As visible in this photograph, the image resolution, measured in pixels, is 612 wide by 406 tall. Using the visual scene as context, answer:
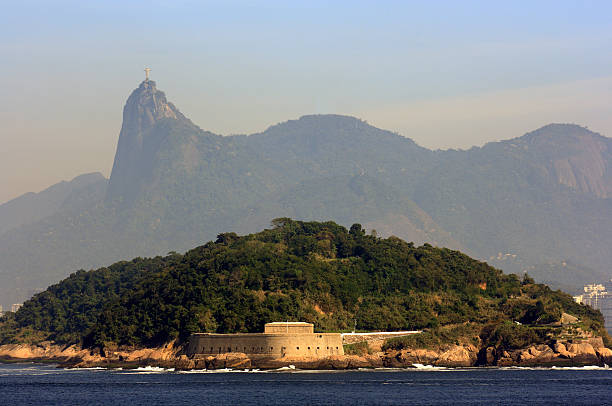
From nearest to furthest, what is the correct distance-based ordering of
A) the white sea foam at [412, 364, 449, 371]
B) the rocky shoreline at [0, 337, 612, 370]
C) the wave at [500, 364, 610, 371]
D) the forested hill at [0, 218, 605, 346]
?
the rocky shoreline at [0, 337, 612, 370]
the wave at [500, 364, 610, 371]
the white sea foam at [412, 364, 449, 371]
the forested hill at [0, 218, 605, 346]

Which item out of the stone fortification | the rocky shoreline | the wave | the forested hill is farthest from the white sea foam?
the stone fortification

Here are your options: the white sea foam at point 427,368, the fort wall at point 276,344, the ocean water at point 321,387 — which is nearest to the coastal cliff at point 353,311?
the fort wall at point 276,344

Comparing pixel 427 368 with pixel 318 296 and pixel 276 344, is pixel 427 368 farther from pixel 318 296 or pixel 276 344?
pixel 318 296

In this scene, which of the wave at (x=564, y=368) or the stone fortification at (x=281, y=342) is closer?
the stone fortification at (x=281, y=342)

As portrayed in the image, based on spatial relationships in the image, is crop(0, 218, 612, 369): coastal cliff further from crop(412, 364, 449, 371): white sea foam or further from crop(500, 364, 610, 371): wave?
crop(500, 364, 610, 371): wave

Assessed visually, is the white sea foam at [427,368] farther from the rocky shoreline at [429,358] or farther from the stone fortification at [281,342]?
the stone fortification at [281,342]

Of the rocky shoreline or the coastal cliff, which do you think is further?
the coastal cliff
